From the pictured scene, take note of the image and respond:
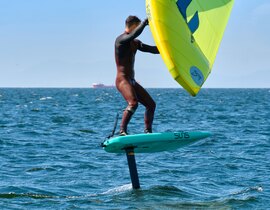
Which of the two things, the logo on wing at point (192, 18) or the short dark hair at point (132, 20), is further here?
the short dark hair at point (132, 20)

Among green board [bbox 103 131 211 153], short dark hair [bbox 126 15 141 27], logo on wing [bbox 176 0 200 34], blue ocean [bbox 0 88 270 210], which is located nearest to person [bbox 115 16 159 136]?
short dark hair [bbox 126 15 141 27]

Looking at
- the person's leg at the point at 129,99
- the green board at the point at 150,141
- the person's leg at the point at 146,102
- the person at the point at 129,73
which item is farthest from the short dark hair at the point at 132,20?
the green board at the point at 150,141

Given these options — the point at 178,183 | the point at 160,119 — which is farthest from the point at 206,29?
the point at 160,119

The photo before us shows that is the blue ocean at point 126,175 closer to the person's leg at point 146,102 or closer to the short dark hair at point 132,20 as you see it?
the person's leg at point 146,102

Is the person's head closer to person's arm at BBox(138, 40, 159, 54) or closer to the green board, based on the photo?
person's arm at BBox(138, 40, 159, 54)

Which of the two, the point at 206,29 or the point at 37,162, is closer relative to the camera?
the point at 206,29

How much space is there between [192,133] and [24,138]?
17945mm

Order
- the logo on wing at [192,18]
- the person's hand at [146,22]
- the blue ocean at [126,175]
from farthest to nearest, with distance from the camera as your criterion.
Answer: the blue ocean at [126,175] < the logo on wing at [192,18] < the person's hand at [146,22]

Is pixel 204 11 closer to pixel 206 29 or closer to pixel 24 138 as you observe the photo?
pixel 206 29

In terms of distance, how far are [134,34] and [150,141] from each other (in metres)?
1.89

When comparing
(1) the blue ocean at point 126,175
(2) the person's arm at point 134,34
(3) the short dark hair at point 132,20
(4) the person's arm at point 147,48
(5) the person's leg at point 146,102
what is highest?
(3) the short dark hair at point 132,20

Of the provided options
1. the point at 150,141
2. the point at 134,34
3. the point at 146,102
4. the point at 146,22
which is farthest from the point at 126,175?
the point at 146,22

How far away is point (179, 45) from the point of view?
41.3 feet

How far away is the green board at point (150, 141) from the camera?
43.8ft
